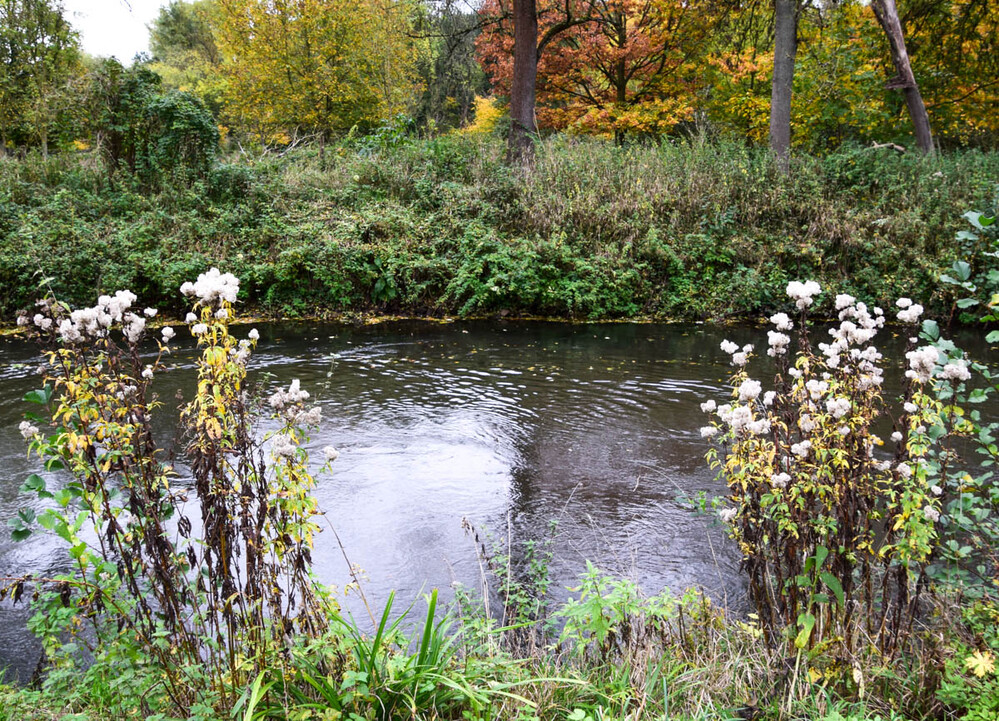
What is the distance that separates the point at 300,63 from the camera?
2609cm

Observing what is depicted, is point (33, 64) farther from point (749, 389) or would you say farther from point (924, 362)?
point (924, 362)

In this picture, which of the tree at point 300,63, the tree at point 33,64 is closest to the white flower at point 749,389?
the tree at point 33,64

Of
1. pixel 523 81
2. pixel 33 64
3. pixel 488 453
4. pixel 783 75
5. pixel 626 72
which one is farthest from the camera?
pixel 626 72

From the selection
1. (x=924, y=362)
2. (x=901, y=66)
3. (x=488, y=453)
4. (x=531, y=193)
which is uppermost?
(x=901, y=66)

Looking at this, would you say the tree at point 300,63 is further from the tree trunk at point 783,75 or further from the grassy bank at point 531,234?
the tree trunk at point 783,75

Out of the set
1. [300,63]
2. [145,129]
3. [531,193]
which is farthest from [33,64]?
[531,193]

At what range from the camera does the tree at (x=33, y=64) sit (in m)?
15.4

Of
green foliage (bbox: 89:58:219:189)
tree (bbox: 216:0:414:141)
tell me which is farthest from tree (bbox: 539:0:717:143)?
green foliage (bbox: 89:58:219:189)

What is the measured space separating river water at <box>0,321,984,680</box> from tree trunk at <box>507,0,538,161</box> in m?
6.03

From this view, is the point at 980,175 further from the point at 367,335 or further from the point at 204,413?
the point at 204,413

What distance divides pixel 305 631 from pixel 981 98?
73.4 ft

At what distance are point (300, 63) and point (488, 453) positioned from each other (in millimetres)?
24561

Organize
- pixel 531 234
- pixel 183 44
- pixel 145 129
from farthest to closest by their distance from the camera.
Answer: pixel 183 44 < pixel 145 129 < pixel 531 234

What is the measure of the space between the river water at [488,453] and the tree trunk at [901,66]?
8.47 m
